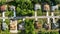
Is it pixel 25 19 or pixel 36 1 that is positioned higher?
pixel 36 1

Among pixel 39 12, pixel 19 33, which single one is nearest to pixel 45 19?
pixel 39 12

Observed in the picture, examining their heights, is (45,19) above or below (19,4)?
below

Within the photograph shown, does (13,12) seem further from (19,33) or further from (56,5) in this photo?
(56,5)

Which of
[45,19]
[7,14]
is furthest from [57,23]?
[7,14]

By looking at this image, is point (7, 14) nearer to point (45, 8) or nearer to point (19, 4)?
point (19, 4)

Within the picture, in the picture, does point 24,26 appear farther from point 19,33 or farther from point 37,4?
point 37,4

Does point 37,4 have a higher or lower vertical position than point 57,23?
higher

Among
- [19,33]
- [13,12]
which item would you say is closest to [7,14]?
[13,12]
